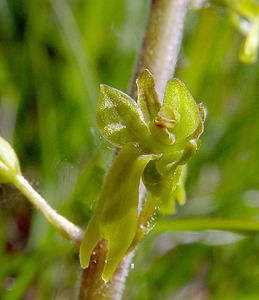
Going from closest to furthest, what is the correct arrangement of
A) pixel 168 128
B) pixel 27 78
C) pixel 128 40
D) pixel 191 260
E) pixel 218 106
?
pixel 168 128 → pixel 191 260 → pixel 27 78 → pixel 128 40 → pixel 218 106

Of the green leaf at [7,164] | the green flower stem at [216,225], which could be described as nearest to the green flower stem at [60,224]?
the green leaf at [7,164]

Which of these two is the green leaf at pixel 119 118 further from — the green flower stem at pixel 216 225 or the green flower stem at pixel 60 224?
the green flower stem at pixel 216 225

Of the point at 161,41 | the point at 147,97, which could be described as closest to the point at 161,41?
the point at 161,41

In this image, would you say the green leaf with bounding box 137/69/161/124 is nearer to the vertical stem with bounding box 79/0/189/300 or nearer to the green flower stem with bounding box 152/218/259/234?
the vertical stem with bounding box 79/0/189/300

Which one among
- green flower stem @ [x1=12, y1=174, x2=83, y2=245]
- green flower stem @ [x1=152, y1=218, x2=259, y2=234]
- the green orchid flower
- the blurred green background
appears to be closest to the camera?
the green orchid flower

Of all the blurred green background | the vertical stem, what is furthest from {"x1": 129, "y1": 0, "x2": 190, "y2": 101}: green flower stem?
the blurred green background

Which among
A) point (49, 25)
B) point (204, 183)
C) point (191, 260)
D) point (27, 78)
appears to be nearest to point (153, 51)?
point (191, 260)

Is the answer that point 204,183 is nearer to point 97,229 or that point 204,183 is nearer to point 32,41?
point 32,41
